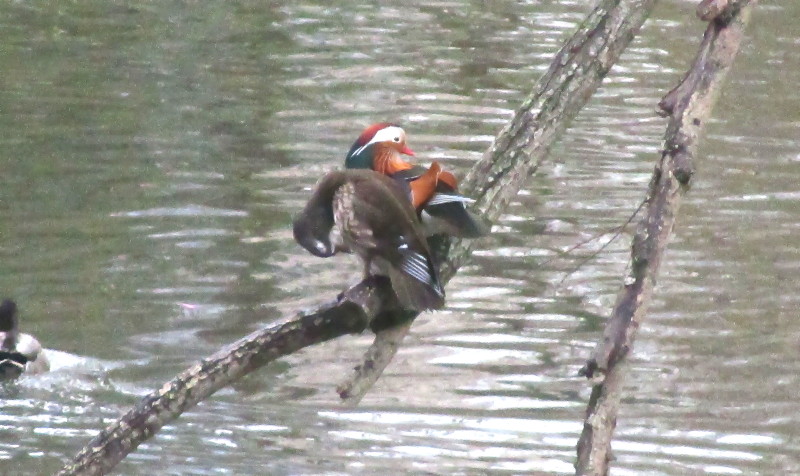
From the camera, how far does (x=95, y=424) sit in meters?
6.18

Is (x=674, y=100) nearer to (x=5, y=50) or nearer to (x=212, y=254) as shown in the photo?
(x=212, y=254)

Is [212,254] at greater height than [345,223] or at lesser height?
lesser

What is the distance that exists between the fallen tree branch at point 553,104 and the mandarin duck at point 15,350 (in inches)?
128

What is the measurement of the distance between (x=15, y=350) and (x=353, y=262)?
2.10 m

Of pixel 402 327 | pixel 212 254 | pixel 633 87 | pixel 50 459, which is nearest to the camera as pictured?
pixel 402 327

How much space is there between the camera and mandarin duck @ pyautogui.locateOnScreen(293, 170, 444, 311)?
3596mm

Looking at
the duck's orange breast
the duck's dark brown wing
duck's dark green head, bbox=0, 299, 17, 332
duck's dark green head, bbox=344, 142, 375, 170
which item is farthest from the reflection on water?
duck's dark green head, bbox=344, 142, 375, 170

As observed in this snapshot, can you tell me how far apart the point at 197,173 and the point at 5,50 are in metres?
4.07

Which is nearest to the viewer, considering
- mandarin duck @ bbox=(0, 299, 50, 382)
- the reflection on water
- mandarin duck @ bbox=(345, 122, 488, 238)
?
mandarin duck @ bbox=(345, 122, 488, 238)

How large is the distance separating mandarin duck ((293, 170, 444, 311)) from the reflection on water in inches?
17.9

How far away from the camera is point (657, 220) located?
3.08 metres

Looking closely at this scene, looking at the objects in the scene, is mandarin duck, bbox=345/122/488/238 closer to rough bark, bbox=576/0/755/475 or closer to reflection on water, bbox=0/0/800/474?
reflection on water, bbox=0/0/800/474

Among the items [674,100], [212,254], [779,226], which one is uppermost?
[674,100]

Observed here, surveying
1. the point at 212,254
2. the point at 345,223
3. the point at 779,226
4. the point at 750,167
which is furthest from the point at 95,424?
the point at 750,167
